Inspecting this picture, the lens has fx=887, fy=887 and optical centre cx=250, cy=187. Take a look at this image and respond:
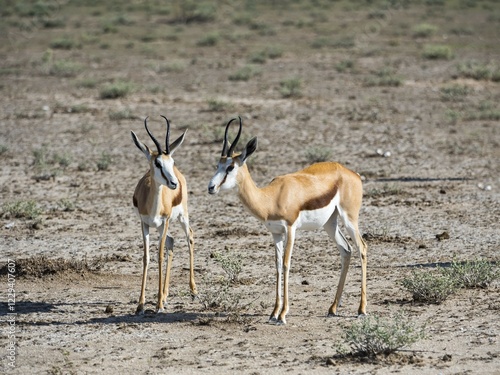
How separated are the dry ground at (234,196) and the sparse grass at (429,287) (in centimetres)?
13

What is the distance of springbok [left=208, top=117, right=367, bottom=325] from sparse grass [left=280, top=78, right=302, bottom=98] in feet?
46.8

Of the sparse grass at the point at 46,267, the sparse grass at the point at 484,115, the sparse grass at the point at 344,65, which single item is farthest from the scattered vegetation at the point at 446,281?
the sparse grass at the point at 344,65

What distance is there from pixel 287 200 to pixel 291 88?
15378mm

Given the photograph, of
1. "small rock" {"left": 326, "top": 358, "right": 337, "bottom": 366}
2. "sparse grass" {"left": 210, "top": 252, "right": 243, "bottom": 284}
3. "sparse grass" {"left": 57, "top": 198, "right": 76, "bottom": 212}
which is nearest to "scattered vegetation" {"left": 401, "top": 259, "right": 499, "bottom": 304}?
"sparse grass" {"left": 210, "top": 252, "right": 243, "bottom": 284}

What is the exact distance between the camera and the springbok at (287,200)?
8.02 meters

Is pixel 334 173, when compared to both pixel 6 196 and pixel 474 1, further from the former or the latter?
pixel 474 1

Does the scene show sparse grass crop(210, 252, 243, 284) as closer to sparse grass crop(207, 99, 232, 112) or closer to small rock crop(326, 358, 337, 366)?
small rock crop(326, 358, 337, 366)

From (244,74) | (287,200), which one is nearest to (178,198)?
(287,200)

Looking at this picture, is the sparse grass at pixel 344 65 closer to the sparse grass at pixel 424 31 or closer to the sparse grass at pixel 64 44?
the sparse grass at pixel 424 31

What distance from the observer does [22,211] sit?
1261 centimetres

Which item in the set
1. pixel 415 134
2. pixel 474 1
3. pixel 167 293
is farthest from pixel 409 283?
pixel 474 1

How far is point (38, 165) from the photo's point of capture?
1566 cm

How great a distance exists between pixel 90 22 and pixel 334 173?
3751 centimetres

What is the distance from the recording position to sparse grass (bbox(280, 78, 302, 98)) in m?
22.7
